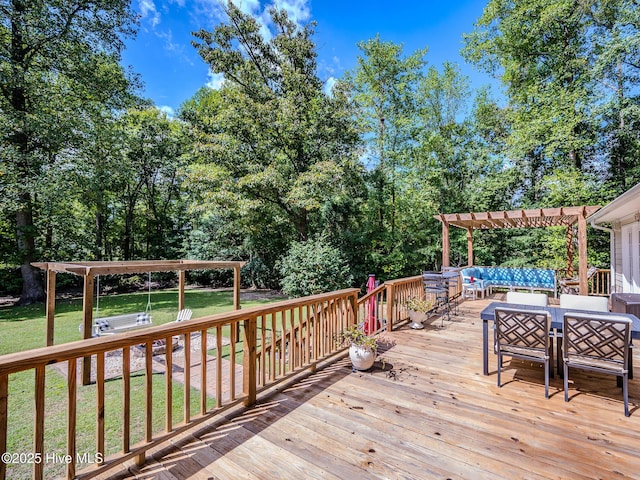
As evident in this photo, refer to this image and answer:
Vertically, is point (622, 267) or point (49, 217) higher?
point (49, 217)

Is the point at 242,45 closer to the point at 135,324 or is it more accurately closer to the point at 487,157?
the point at 135,324

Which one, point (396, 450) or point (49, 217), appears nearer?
point (396, 450)

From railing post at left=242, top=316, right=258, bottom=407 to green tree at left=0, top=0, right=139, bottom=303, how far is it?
10861 mm

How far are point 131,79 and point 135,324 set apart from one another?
1196 centimetres

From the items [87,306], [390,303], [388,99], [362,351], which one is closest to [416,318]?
[390,303]

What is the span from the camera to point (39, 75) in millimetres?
10250

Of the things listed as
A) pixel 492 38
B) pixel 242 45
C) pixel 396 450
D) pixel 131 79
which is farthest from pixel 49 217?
pixel 492 38

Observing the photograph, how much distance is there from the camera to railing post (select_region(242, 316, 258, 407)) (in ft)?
9.43

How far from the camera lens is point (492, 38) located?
14359 millimetres

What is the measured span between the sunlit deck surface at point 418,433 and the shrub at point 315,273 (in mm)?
6239

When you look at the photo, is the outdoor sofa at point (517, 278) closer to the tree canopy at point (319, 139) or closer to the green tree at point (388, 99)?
the tree canopy at point (319, 139)

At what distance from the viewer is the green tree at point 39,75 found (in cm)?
949

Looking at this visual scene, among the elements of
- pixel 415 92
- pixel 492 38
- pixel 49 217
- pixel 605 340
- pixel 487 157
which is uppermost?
pixel 492 38

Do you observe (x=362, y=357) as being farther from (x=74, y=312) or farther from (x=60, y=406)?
(x=74, y=312)
